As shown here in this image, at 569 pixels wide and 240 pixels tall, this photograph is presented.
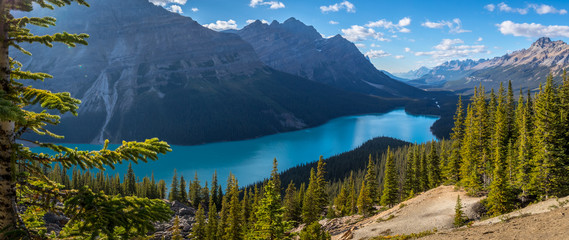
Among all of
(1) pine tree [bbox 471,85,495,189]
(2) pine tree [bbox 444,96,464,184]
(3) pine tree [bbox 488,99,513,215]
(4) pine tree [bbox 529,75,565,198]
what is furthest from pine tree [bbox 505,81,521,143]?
(4) pine tree [bbox 529,75,565,198]

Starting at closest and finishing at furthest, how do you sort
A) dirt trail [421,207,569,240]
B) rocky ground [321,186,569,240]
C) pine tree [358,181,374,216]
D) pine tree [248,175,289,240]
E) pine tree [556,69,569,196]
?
dirt trail [421,207,569,240]
rocky ground [321,186,569,240]
pine tree [248,175,289,240]
pine tree [556,69,569,196]
pine tree [358,181,374,216]

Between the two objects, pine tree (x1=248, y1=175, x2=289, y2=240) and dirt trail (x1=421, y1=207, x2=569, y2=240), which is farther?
pine tree (x1=248, y1=175, x2=289, y2=240)

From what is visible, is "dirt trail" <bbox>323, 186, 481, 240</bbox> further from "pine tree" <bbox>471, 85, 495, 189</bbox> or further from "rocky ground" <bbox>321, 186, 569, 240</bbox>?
"pine tree" <bbox>471, 85, 495, 189</bbox>

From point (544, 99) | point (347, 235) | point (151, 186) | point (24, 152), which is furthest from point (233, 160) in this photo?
point (24, 152)

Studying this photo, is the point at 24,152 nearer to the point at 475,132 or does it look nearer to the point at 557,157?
the point at 557,157

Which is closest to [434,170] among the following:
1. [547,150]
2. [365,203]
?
[365,203]

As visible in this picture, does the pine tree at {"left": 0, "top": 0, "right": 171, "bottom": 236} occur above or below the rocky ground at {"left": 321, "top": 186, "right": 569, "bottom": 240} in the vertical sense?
above

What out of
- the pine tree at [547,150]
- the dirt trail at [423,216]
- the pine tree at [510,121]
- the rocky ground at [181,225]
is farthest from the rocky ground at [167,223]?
the pine tree at [510,121]

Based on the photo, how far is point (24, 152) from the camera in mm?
6176

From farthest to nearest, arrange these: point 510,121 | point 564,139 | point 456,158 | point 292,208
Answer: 1. point 292,208
2. point 456,158
3. point 510,121
4. point 564,139

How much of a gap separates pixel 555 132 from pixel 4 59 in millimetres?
42973

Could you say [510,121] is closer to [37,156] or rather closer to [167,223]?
[37,156]

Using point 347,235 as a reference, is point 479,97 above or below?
above

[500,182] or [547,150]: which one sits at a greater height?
[547,150]
